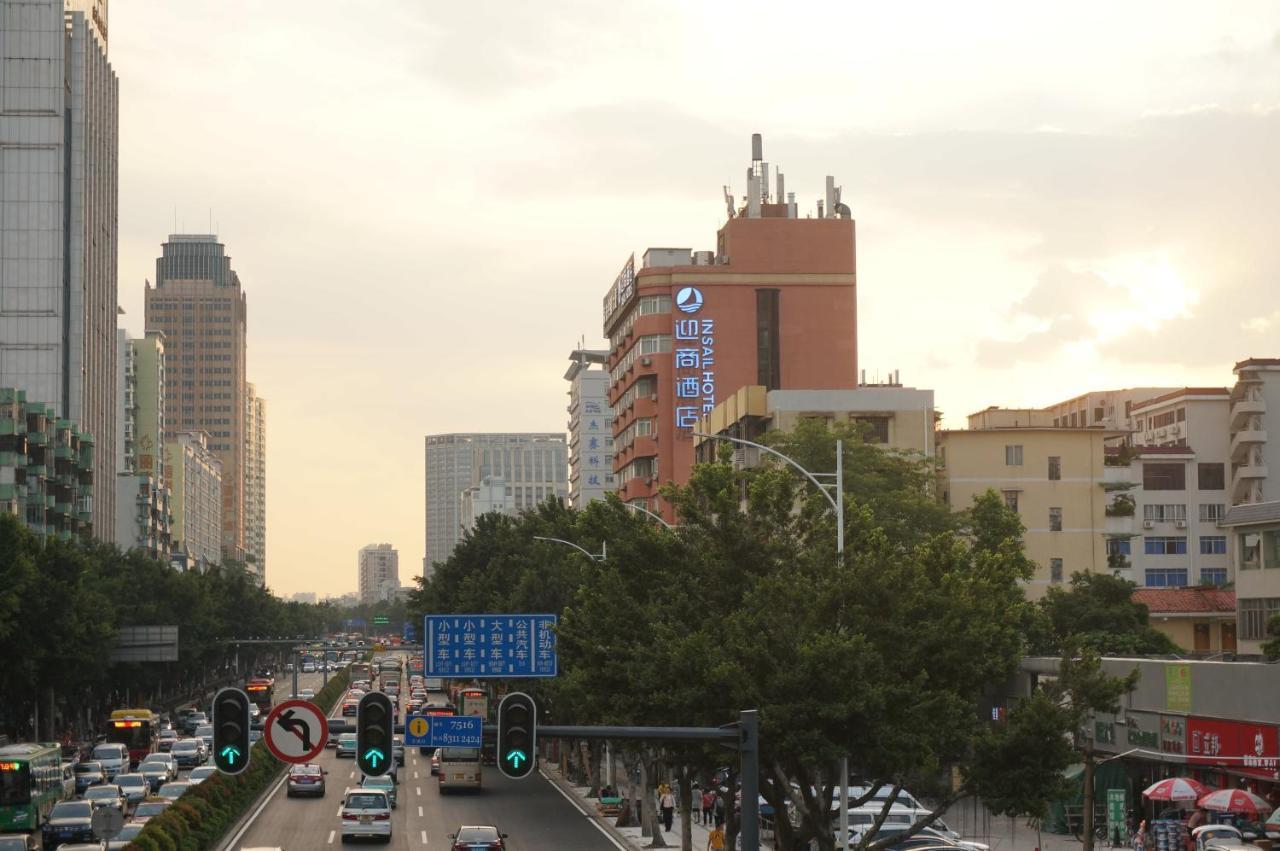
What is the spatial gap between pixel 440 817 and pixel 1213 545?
85.1 meters

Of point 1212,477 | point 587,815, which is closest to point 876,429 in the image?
point 587,815

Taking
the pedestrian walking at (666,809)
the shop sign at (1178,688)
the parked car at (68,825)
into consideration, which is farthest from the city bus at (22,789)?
the shop sign at (1178,688)

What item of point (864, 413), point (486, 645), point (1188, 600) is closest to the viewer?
point (486, 645)

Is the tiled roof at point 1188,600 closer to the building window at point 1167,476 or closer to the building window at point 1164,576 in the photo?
the building window at point 1167,476

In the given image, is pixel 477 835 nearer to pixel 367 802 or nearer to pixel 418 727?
pixel 367 802

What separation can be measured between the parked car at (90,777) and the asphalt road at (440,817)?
7.18m

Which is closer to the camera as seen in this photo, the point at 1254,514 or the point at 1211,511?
the point at 1254,514

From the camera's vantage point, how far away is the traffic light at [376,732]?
25094 mm

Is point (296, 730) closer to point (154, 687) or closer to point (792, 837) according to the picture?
point (792, 837)

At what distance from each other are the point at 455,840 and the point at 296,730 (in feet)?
77.1

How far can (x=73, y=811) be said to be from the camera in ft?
181

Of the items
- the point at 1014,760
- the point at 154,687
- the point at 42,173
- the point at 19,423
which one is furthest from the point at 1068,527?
the point at 42,173

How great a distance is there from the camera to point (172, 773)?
3054 inches

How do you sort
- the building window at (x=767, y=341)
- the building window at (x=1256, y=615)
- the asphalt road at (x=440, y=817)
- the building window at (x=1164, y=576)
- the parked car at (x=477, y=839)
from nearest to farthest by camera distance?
the parked car at (x=477, y=839), the asphalt road at (x=440, y=817), the building window at (x=1256, y=615), the building window at (x=767, y=341), the building window at (x=1164, y=576)
